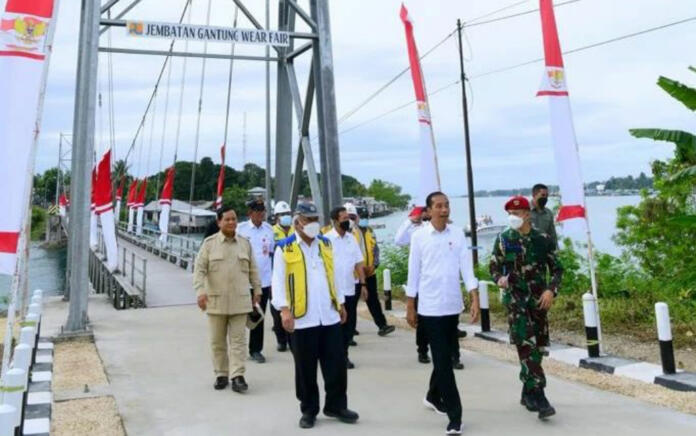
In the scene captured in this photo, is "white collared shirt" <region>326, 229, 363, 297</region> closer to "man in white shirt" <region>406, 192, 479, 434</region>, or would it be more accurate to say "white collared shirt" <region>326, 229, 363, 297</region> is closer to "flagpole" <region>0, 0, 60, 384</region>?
"man in white shirt" <region>406, 192, 479, 434</region>

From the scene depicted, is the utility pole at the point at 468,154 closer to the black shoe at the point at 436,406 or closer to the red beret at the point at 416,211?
the red beret at the point at 416,211

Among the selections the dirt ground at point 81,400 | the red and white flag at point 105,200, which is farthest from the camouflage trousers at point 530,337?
the red and white flag at point 105,200

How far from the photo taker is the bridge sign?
27.9 ft

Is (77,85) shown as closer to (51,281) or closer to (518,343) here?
(518,343)

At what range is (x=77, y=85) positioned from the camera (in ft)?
34.4

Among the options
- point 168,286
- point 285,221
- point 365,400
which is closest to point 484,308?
point 285,221

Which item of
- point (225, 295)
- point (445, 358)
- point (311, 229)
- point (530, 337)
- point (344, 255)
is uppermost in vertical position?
point (311, 229)

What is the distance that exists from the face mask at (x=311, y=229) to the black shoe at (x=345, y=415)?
136cm

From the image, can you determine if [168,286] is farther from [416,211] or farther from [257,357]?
[416,211]

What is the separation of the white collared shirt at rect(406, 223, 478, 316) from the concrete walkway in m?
0.90

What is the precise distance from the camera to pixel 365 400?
5.25m

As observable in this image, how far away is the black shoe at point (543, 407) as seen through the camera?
14.9ft

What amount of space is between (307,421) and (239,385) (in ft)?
3.97

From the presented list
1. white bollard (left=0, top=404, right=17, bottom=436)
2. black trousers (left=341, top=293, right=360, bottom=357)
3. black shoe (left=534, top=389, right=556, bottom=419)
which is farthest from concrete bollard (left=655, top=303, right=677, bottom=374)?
white bollard (left=0, top=404, right=17, bottom=436)
